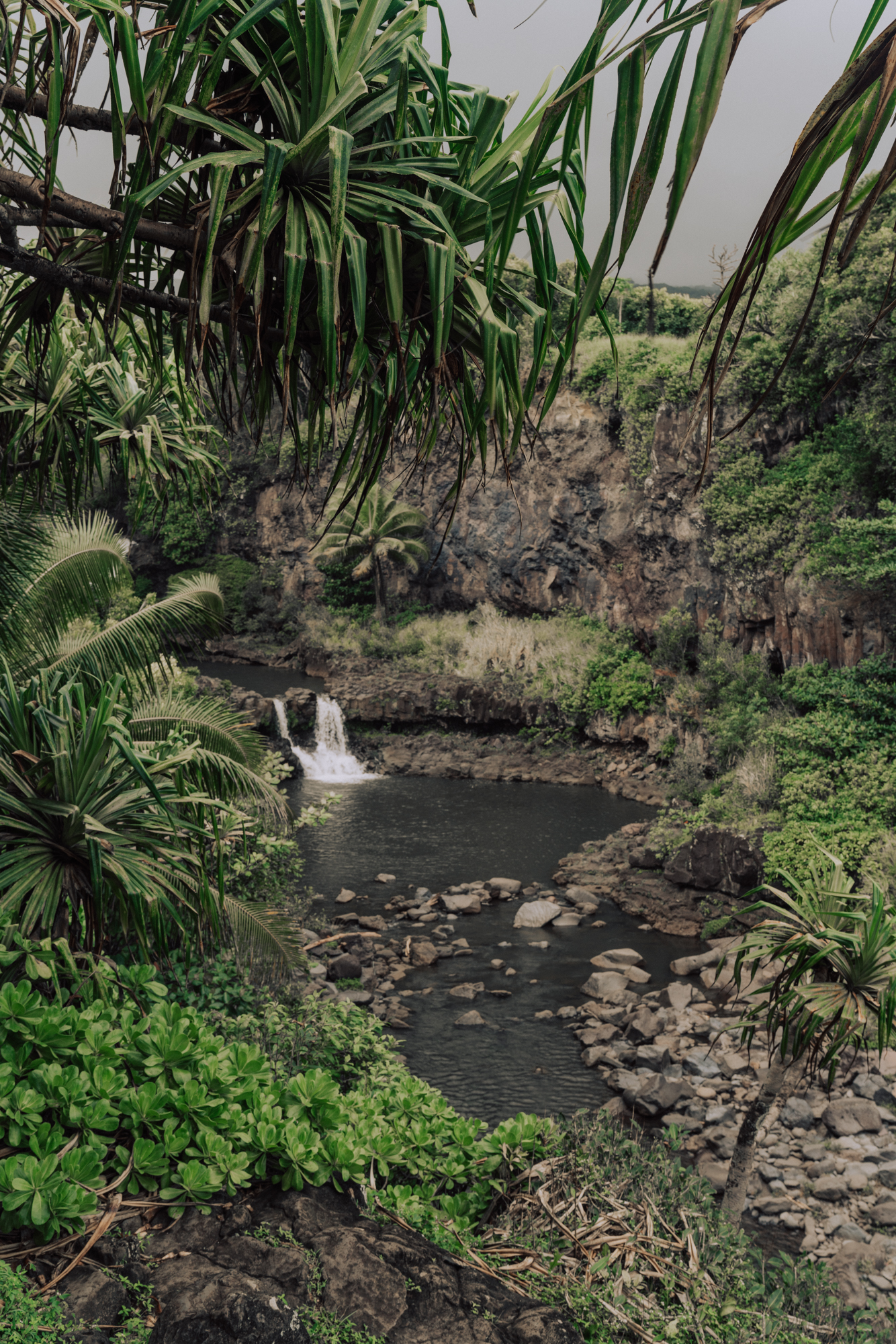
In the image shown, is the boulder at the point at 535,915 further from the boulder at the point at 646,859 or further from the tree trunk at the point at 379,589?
the tree trunk at the point at 379,589

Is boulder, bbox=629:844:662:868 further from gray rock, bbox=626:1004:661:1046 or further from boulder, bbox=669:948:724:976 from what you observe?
gray rock, bbox=626:1004:661:1046

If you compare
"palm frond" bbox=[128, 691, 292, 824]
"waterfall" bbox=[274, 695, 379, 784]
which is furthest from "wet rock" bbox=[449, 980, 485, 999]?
"waterfall" bbox=[274, 695, 379, 784]

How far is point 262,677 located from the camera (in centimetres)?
2384

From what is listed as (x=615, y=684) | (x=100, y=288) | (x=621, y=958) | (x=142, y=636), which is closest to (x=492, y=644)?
(x=615, y=684)

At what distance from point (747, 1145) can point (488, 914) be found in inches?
245

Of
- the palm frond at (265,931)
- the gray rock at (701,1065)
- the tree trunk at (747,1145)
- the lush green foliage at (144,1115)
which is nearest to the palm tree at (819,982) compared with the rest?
the tree trunk at (747,1145)

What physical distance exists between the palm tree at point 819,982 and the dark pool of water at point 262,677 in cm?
1687

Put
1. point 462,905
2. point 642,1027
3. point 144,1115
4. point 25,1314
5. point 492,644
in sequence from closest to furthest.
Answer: point 25,1314 → point 144,1115 → point 642,1027 → point 462,905 → point 492,644

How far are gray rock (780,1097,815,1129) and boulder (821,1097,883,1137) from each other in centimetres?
11

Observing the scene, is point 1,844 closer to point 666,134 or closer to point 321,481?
point 666,134

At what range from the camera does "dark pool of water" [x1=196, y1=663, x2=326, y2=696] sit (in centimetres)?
2189

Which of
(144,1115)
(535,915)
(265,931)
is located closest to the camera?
(144,1115)

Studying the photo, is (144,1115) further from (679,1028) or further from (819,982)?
(679,1028)

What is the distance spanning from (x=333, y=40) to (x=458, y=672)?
1804cm
